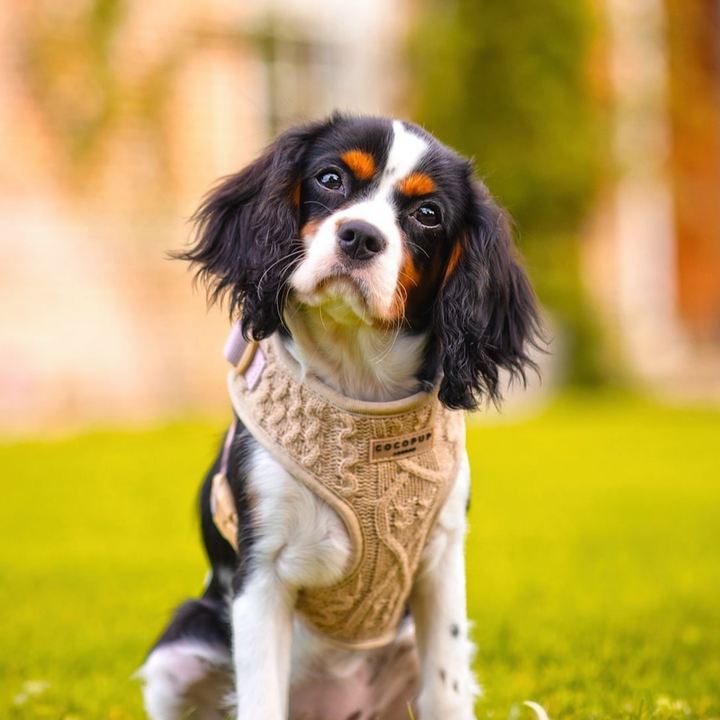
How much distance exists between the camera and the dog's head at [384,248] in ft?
8.32

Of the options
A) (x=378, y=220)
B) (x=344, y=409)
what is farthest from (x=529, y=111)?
(x=344, y=409)

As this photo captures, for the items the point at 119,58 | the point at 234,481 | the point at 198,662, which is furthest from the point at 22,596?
the point at 119,58

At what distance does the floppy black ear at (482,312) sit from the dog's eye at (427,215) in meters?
0.11

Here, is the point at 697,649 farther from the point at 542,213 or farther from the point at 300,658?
the point at 542,213

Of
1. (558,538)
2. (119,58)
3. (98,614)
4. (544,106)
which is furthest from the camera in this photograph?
(544,106)

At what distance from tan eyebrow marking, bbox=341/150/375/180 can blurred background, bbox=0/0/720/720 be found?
0.61 m

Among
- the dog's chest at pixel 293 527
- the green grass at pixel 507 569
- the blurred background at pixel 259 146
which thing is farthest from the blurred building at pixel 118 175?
the dog's chest at pixel 293 527

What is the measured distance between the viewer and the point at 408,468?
8.38 feet

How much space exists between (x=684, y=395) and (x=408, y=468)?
12.4 metres

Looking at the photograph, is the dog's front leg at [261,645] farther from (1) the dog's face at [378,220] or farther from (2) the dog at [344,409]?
(1) the dog's face at [378,220]

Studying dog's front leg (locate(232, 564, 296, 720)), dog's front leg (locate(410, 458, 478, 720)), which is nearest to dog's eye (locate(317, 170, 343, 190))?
dog's front leg (locate(410, 458, 478, 720))

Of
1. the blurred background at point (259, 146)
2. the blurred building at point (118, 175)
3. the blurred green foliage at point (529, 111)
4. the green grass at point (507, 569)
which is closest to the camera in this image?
the green grass at point (507, 569)

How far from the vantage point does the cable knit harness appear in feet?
8.27

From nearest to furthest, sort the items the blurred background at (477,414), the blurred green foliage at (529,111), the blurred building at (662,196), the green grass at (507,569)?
the green grass at (507,569), the blurred background at (477,414), the blurred green foliage at (529,111), the blurred building at (662,196)
